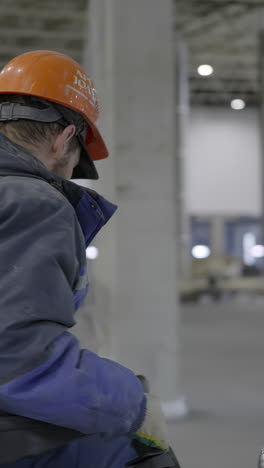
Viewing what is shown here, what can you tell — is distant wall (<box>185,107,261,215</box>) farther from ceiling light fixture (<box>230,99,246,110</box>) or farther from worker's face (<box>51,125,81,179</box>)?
worker's face (<box>51,125,81,179</box>)

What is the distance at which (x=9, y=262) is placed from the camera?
1525 millimetres

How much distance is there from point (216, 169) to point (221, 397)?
26.3 meters

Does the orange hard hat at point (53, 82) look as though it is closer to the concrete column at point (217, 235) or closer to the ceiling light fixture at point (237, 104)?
the concrete column at point (217, 235)

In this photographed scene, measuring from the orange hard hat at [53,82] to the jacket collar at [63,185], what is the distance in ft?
1.02

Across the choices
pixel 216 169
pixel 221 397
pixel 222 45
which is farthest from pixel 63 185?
pixel 216 169

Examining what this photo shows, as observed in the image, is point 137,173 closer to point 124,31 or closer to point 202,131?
point 124,31

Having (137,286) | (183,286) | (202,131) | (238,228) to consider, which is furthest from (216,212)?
(137,286)

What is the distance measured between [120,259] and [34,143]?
411 cm

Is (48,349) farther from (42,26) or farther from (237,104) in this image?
(237,104)

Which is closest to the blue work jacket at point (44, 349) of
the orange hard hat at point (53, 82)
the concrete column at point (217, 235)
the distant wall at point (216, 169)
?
the orange hard hat at point (53, 82)

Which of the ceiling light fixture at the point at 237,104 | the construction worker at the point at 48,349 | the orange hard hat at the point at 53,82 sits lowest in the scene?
the construction worker at the point at 48,349

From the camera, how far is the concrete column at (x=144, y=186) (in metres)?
5.93

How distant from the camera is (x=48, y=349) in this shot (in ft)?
4.94

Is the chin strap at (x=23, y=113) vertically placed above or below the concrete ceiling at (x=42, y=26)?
below
